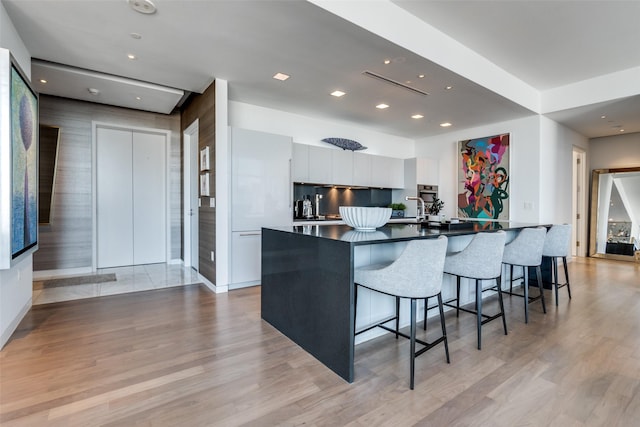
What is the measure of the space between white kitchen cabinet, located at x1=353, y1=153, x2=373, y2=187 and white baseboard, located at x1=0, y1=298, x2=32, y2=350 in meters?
4.56

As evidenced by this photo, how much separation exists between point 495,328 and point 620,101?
3.88m

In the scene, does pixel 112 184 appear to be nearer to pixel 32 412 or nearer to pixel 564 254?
pixel 32 412

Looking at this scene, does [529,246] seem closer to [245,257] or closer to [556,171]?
[245,257]

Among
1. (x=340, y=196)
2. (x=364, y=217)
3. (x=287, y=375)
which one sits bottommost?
(x=287, y=375)

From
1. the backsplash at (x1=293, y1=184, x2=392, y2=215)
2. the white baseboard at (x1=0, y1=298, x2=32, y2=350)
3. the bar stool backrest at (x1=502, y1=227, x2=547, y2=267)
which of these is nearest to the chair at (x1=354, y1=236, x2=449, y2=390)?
the bar stool backrest at (x1=502, y1=227, x2=547, y2=267)

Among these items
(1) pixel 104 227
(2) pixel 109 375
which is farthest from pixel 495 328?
(1) pixel 104 227

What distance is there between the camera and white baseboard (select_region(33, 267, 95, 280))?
445 cm

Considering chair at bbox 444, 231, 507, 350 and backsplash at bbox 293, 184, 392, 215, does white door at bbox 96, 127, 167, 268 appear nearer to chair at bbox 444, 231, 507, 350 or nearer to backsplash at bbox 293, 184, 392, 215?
backsplash at bbox 293, 184, 392, 215

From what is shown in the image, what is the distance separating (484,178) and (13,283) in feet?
21.2

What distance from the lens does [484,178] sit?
572cm

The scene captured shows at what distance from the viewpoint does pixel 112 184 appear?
508 centimetres

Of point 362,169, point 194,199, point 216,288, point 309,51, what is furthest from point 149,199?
point 309,51

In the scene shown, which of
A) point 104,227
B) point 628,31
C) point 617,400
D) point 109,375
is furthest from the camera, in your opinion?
point 104,227

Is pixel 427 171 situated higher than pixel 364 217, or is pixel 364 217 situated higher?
pixel 427 171
